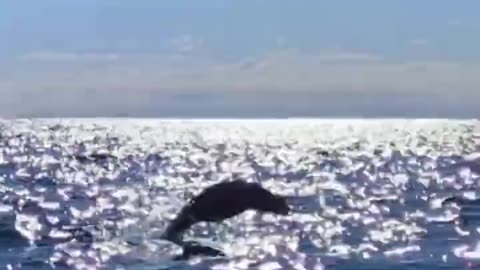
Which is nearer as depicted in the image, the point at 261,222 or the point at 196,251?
the point at 196,251

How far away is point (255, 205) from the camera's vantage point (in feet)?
120

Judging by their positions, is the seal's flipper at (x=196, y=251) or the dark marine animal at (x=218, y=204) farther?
the dark marine animal at (x=218, y=204)

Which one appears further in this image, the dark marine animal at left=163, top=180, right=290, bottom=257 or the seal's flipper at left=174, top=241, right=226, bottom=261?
the dark marine animal at left=163, top=180, right=290, bottom=257

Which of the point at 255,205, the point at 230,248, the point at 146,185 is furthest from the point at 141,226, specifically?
the point at 146,185

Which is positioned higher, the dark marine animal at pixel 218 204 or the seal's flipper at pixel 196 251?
the dark marine animal at pixel 218 204

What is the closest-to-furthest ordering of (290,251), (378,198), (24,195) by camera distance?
(290,251) → (378,198) → (24,195)

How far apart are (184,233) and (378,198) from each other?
17262 mm

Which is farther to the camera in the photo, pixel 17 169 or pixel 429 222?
pixel 17 169

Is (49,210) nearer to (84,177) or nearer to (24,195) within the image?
(24,195)

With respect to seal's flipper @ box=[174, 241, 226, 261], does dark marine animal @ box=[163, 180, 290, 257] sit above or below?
above

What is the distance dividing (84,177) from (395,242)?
35.0 m

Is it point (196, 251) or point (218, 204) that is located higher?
point (218, 204)

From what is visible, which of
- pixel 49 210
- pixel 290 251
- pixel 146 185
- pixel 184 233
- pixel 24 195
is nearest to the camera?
pixel 290 251

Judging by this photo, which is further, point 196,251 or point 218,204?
point 218,204
